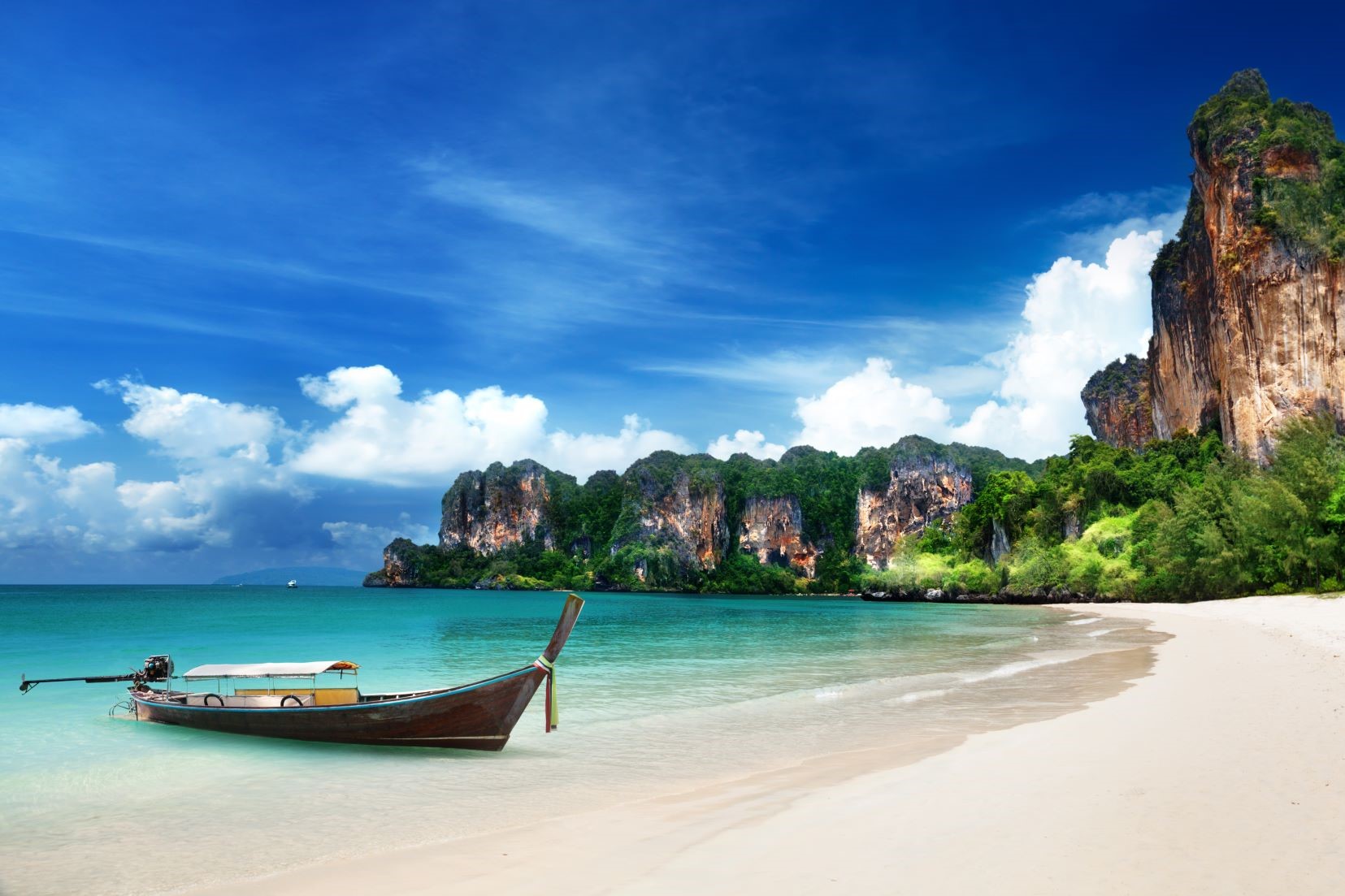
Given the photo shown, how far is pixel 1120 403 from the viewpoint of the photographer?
107m

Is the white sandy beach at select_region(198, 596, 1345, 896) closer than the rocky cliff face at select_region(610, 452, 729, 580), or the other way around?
the white sandy beach at select_region(198, 596, 1345, 896)

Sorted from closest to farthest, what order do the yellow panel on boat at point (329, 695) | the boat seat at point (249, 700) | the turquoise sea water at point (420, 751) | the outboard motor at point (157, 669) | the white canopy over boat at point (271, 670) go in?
the turquoise sea water at point (420, 751) < the yellow panel on boat at point (329, 695) < the white canopy over boat at point (271, 670) < the boat seat at point (249, 700) < the outboard motor at point (157, 669)

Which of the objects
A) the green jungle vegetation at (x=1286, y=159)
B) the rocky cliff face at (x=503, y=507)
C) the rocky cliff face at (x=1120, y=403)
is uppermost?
the green jungle vegetation at (x=1286, y=159)

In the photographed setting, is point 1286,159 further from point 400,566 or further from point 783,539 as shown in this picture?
point 400,566

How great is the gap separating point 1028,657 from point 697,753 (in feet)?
47.0

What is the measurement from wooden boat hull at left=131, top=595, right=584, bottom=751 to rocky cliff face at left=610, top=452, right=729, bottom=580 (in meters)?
132

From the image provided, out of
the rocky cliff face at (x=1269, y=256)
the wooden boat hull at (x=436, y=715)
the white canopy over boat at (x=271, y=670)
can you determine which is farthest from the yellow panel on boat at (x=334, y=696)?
the rocky cliff face at (x=1269, y=256)

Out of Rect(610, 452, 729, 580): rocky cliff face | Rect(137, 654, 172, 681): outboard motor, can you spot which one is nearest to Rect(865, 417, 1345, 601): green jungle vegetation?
Rect(137, 654, 172, 681): outboard motor

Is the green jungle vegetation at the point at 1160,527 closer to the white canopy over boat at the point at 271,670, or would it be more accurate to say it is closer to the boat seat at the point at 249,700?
the white canopy over boat at the point at 271,670

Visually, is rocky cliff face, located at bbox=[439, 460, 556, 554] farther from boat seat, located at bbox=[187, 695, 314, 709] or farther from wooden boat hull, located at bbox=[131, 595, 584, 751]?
wooden boat hull, located at bbox=[131, 595, 584, 751]

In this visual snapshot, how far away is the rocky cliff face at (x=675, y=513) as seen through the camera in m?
145

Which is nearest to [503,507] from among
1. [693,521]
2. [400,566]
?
[400,566]

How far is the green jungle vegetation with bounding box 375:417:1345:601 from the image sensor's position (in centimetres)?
3575

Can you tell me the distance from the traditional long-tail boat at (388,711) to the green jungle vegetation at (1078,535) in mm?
35483
